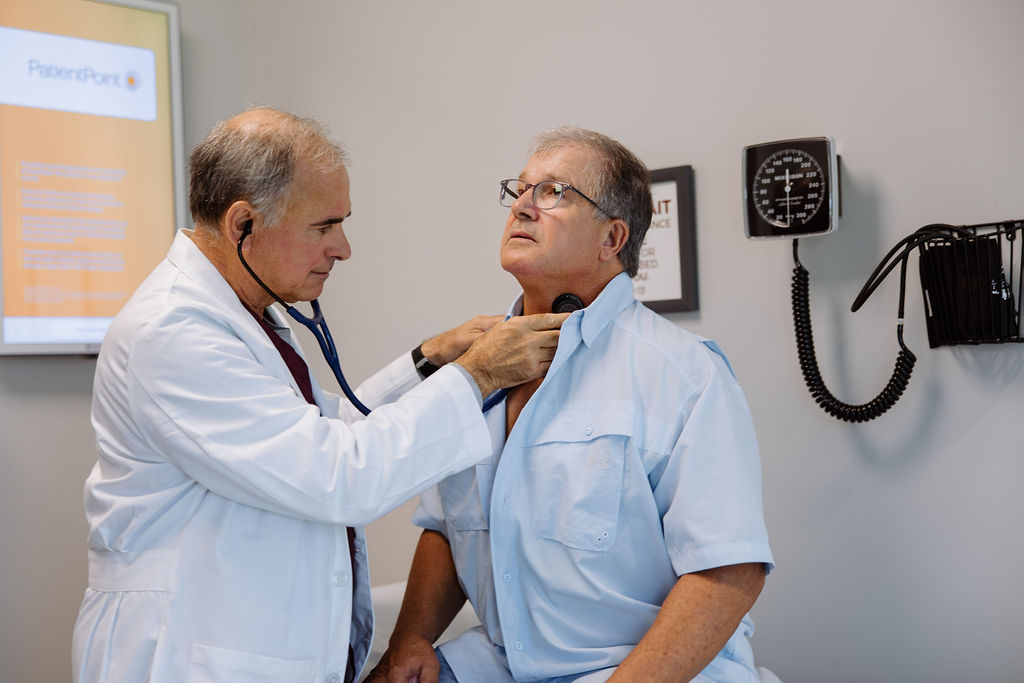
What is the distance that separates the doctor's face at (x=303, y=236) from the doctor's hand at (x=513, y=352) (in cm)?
29

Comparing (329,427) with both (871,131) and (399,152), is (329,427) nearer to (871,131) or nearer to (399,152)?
(871,131)

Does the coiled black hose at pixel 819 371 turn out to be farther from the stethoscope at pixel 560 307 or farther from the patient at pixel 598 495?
the stethoscope at pixel 560 307

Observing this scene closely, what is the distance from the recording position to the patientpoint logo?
258cm

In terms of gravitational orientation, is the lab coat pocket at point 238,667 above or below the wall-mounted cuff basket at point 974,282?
below

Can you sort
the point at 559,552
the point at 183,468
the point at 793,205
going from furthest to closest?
1. the point at 793,205
2. the point at 559,552
3. the point at 183,468

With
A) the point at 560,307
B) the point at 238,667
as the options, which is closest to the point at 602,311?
the point at 560,307

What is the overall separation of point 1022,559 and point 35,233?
2456mm

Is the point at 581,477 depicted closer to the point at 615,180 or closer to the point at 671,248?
the point at 615,180

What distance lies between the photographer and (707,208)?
6.99 ft

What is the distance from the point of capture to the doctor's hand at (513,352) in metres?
1.50

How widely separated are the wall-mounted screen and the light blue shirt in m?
1.61

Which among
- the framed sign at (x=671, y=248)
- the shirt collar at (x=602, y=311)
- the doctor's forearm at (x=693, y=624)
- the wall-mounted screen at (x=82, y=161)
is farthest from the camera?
the wall-mounted screen at (x=82, y=161)

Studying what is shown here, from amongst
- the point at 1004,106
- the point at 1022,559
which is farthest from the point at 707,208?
the point at 1022,559

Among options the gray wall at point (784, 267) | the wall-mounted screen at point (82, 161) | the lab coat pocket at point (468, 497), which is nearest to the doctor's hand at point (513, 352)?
the lab coat pocket at point (468, 497)
